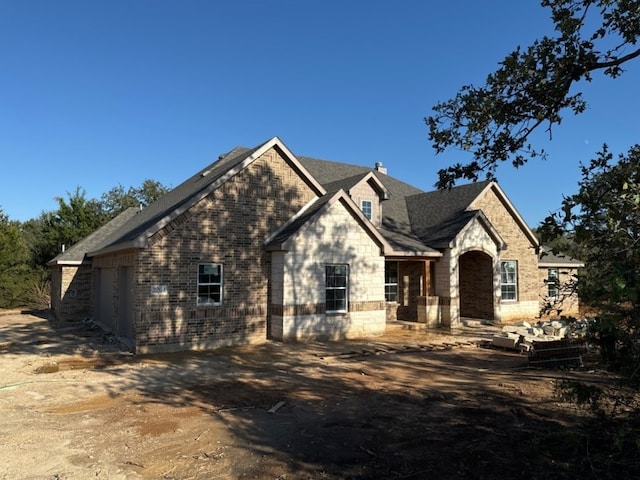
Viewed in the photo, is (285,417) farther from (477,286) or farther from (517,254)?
(517,254)

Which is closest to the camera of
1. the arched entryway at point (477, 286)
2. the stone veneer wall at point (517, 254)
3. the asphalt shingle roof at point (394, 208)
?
the asphalt shingle roof at point (394, 208)

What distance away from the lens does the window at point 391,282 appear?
21828 millimetres

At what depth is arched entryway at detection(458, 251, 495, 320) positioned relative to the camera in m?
22.5

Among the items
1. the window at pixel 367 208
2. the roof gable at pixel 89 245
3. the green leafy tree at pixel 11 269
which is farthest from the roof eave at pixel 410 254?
the green leafy tree at pixel 11 269

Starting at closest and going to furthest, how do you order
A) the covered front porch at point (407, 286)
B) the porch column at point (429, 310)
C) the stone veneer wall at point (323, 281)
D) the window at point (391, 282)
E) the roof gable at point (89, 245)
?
the stone veneer wall at point (323, 281)
the porch column at point (429, 310)
the covered front porch at point (407, 286)
the window at point (391, 282)
the roof gable at point (89, 245)

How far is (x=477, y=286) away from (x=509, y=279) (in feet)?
5.70

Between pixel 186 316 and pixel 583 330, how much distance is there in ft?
38.9

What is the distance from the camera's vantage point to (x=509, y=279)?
23.4 meters

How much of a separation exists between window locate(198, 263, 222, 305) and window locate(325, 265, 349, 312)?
12.4 feet

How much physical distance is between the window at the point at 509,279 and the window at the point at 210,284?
570 inches

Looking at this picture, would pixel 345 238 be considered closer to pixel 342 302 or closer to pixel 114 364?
pixel 342 302

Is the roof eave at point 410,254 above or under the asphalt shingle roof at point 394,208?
under

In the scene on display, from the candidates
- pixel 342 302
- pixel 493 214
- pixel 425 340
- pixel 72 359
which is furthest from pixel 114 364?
pixel 493 214

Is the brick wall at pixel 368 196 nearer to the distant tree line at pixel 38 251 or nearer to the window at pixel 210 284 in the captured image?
the window at pixel 210 284
